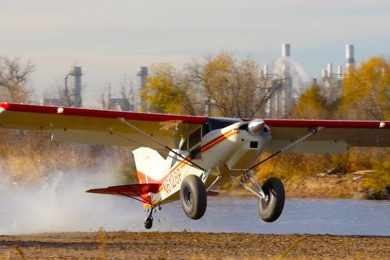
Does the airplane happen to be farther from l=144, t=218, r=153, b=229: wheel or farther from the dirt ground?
the dirt ground

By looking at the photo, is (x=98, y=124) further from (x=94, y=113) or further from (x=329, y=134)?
(x=329, y=134)

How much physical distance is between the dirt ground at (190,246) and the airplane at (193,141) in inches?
50.5

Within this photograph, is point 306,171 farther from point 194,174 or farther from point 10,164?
point 194,174

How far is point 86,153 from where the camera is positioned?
49.4 meters

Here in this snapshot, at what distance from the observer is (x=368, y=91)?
51.3m

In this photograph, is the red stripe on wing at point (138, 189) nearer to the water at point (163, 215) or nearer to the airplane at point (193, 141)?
the airplane at point (193, 141)

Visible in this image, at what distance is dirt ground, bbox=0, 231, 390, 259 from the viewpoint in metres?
15.0

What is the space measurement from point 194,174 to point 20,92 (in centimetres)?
5685

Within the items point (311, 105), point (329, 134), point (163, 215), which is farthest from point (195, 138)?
point (311, 105)

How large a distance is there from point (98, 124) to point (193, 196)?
301cm

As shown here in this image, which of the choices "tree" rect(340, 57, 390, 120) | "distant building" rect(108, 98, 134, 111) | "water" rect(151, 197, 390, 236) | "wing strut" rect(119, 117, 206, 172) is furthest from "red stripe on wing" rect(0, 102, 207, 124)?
"distant building" rect(108, 98, 134, 111)

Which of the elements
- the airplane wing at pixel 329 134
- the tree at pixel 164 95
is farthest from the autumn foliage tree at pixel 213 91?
the airplane wing at pixel 329 134

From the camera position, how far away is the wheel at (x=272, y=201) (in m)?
19.8

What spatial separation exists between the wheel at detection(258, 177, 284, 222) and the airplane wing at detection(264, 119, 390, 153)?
1.88 meters
